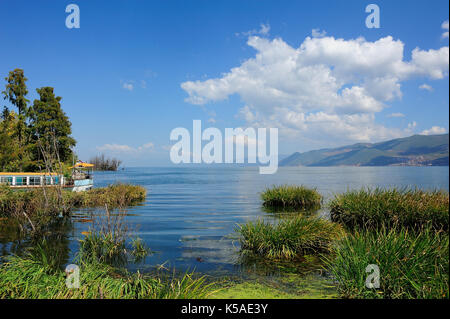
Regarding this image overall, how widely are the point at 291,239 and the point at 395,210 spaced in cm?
805

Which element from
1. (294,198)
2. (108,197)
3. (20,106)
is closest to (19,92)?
(20,106)

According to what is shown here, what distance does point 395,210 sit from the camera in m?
15.6

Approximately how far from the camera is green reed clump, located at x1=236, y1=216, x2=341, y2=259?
1108 centimetres

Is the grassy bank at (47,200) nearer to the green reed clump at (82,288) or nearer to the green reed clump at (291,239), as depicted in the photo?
the green reed clump at (82,288)

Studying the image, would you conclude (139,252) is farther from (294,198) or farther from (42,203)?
(294,198)

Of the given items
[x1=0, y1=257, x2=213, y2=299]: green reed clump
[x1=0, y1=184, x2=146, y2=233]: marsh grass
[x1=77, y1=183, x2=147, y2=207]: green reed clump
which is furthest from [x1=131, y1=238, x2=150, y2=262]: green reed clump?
[x1=77, y1=183, x2=147, y2=207]: green reed clump

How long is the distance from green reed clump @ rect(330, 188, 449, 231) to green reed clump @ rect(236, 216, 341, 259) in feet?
14.3

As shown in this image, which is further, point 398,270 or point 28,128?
point 28,128

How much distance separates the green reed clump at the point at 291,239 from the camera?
11.1 m

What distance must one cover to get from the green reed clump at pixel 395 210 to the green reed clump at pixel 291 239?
4.35m

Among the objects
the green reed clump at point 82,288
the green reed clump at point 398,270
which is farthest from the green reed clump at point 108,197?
the green reed clump at point 398,270

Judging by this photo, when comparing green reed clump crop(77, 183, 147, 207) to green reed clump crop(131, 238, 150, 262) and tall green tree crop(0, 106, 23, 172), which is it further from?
tall green tree crop(0, 106, 23, 172)
